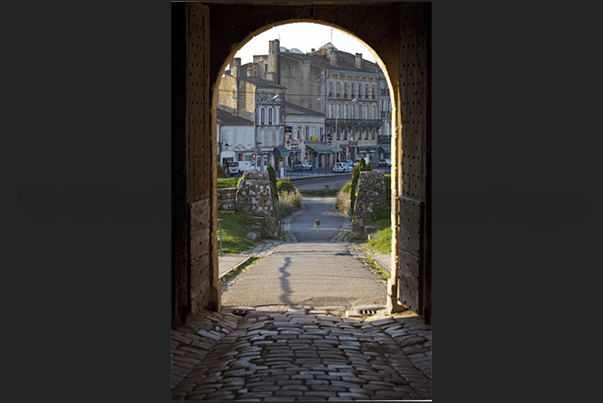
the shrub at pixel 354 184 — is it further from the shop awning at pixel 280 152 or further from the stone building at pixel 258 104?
the shop awning at pixel 280 152

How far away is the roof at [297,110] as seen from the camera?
5897 cm

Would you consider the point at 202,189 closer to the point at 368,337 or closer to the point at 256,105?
the point at 368,337

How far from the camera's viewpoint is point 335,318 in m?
9.06

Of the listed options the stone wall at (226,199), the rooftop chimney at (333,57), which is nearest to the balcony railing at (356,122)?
the rooftop chimney at (333,57)

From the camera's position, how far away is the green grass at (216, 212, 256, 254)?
17077 millimetres

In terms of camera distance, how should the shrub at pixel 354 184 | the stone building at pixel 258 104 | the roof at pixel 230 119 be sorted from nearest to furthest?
the shrub at pixel 354 184, the roof at pixel 230 119, the stone building at pixel 258 104

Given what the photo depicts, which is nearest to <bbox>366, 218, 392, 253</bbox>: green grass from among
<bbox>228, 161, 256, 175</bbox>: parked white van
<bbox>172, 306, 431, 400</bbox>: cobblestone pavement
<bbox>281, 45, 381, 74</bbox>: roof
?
<bbox>172, 306, 431, 400</bbox>: cobblestone pavement

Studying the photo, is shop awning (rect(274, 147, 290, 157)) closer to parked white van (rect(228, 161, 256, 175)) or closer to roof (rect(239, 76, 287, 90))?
parked white van (rect(228, 161, 256, 175))

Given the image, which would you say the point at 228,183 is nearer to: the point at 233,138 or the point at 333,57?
the point at 233,138

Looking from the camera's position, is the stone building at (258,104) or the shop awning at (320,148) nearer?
the stone building at (258,104)

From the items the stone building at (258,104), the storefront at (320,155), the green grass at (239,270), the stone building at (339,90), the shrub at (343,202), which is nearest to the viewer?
the green grass at (239,270)

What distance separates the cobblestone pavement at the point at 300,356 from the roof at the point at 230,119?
43038mm

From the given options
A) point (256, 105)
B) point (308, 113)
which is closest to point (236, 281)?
point (256, 105)

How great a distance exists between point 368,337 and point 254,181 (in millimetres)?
14152
